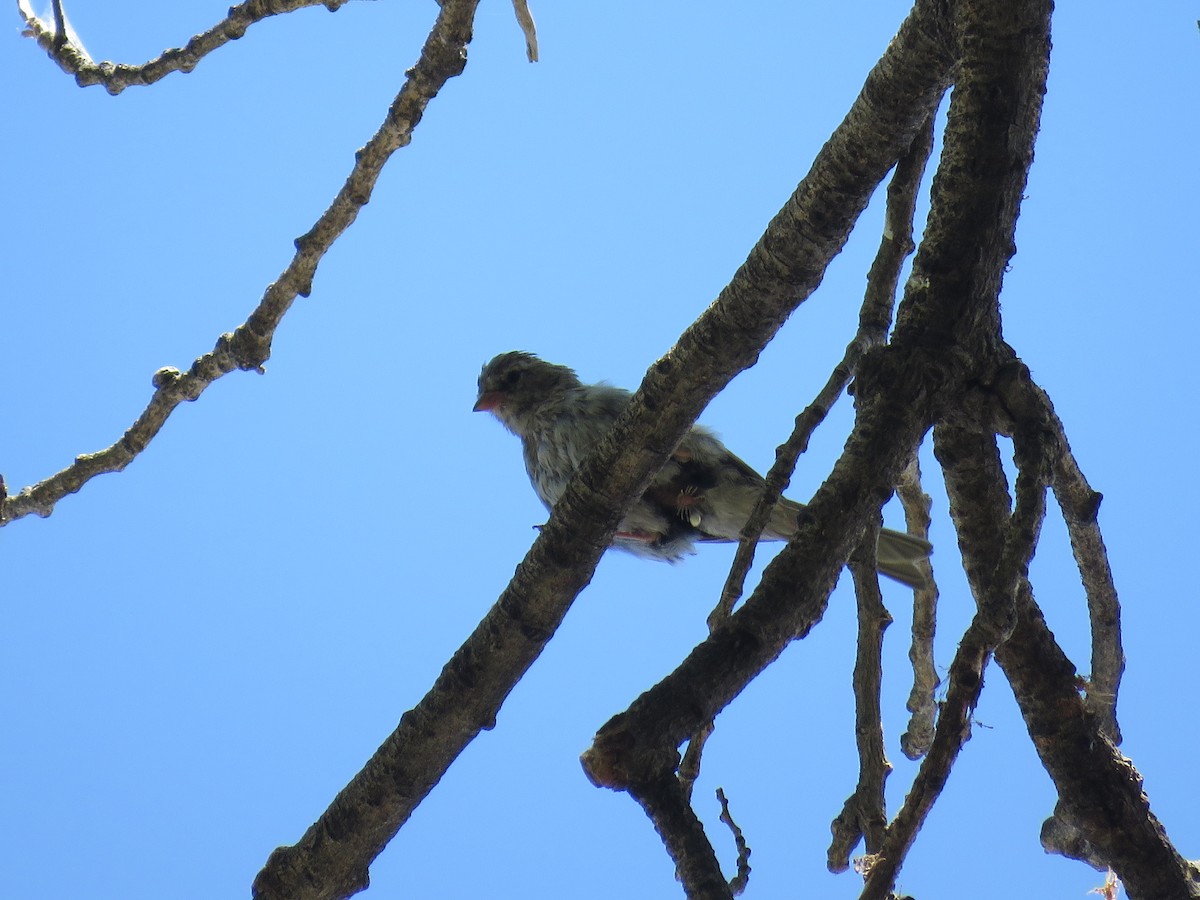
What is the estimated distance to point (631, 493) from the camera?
2.49 meters

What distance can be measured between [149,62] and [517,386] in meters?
2.36

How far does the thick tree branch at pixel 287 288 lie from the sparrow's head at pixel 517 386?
78.7 inches

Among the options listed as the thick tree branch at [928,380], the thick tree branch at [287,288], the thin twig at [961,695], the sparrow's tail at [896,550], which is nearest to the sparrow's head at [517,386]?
the sparrow's tail at [896,550]

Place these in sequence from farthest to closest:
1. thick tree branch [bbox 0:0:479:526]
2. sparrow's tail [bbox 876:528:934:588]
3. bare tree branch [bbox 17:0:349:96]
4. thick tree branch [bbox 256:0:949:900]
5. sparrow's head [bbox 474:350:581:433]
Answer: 1. sparrow's head [bbox 474:350:581:433]
2. sparrow's tail [bbox 876:528:934:588]
3. bare tree branch [bbox 17:0:349:96]
4. thick tree branch [bbox 0:0:479:526]
5. thick tree branch [bbox 256:0:949:900]

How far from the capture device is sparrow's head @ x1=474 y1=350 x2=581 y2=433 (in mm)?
5473

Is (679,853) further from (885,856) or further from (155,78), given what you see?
(155,78)

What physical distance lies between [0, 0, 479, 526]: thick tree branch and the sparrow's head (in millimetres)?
2000

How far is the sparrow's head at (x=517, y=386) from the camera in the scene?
5.47m

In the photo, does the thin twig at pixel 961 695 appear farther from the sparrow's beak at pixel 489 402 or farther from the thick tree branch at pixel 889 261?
the sparrow's beak at pixel 489 402

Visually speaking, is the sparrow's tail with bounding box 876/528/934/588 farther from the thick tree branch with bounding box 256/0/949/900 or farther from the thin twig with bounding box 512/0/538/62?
the thin twig with bounding box 512/0/538/62

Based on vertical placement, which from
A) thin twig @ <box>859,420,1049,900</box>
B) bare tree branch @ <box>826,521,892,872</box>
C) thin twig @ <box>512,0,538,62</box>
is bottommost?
thin twig @ <box>859,420,1049,900</box>

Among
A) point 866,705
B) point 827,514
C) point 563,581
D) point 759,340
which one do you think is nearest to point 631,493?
point 563,581

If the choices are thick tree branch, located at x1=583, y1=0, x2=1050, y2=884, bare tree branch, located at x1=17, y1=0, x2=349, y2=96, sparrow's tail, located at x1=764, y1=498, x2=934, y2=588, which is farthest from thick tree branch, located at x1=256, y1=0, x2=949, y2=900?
bare tree branch, located at x1=17, y1=0, x2=349, y2=96

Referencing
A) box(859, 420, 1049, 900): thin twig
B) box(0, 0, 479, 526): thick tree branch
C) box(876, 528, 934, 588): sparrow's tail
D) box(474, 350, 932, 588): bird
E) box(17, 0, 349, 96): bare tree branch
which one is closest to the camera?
box(859, 420, 1049, 900): thin twig
